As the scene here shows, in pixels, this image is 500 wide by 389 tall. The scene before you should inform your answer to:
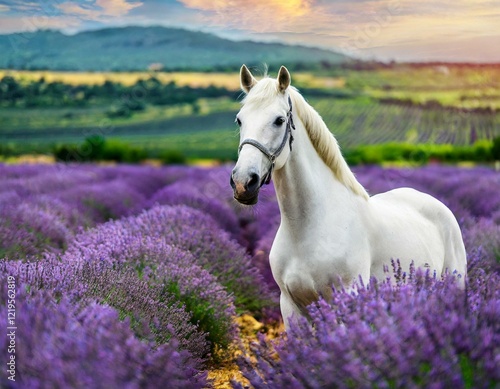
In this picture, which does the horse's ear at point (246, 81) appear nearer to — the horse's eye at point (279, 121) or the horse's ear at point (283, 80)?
the horse's ear at point (283, 80)

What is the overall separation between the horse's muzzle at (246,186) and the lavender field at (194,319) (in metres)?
0.52

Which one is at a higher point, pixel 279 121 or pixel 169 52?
pixel 279 121

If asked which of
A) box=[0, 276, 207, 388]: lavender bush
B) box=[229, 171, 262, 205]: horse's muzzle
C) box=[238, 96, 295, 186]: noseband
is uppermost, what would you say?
box=[238, 96, 295, 186]: noseband

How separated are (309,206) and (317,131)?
38 cm

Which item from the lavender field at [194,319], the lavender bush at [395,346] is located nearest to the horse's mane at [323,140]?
the lavender field at [194,319]

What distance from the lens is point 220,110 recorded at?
64.6ft

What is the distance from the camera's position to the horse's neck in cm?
267

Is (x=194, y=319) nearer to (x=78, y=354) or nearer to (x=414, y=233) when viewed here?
(x=414, y=233)

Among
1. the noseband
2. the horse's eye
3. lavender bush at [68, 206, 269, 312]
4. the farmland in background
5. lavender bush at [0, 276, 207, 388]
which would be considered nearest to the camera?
lavender bush at [0, 276, 207, 388]

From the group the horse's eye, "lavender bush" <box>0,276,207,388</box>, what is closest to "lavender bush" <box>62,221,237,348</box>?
the horse's eye

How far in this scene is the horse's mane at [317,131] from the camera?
2.57m

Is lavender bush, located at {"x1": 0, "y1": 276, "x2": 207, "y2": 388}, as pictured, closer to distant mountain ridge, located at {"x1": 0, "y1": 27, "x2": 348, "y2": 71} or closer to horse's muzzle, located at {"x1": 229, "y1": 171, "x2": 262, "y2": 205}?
horse's muzzle, located at {"x1": 229, "y1": 171, "x2": 262, "y2": 205}

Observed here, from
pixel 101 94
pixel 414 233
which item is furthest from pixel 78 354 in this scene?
pixel 101 94

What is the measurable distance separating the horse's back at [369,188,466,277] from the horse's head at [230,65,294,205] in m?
0.69
